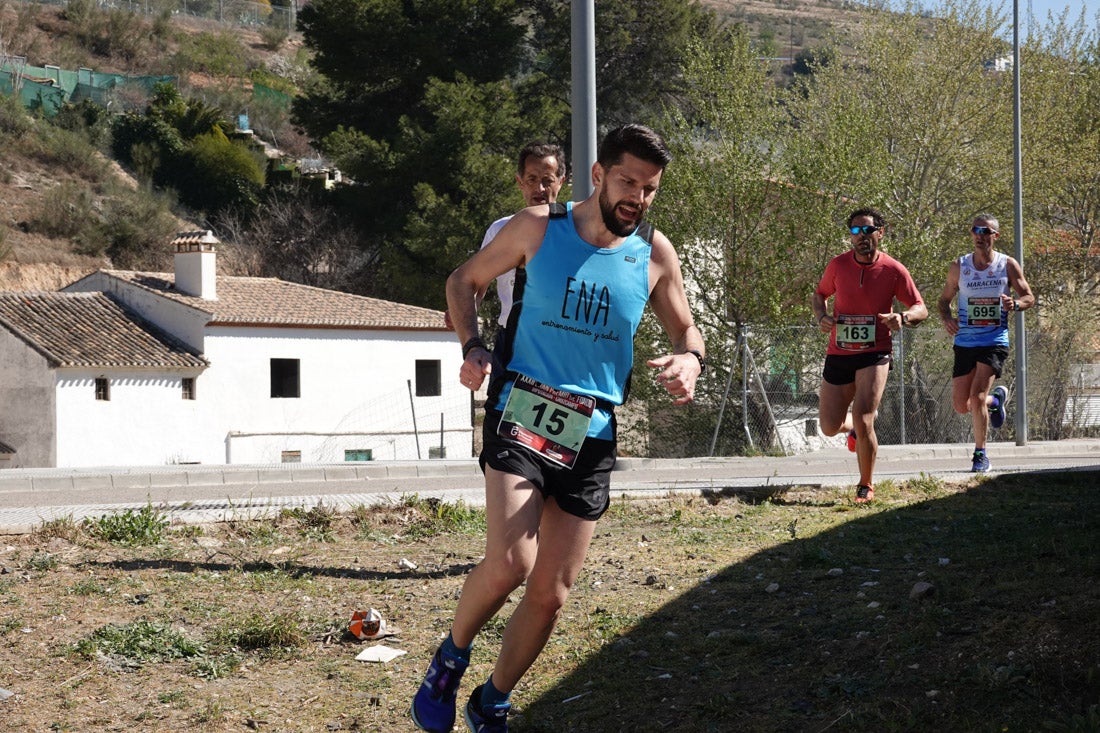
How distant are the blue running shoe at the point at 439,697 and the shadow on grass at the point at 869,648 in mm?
518

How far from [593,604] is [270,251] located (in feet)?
160

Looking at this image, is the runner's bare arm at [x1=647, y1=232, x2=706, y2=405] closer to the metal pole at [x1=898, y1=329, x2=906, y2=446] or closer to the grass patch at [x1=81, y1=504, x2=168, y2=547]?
the grass patch at [x1=81, y1=504, x2=168, y2=547]

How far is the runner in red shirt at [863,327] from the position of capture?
30.5 ft

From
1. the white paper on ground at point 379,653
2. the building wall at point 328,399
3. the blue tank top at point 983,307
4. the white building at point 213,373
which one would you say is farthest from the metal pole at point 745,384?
the building wall at point 328,399

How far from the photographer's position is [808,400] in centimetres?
2131

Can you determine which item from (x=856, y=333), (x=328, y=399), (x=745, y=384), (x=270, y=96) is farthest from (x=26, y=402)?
(x=270, y=96)

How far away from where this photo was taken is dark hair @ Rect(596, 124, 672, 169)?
170 inches

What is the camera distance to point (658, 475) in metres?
15.9

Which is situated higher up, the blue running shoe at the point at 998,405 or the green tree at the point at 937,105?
the green tree at the point at 937,105

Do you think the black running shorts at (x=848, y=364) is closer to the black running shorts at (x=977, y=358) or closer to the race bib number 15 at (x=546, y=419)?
the black running shorts at (x=977, y=358)

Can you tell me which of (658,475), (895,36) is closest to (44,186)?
(895,36)

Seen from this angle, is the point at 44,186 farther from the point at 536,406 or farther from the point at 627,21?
the point at 536,406

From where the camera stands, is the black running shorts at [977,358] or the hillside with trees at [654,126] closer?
the black running shorts at [977,358]

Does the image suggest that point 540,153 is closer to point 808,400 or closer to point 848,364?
point 848,364
